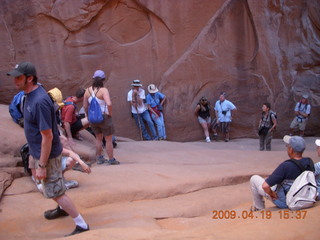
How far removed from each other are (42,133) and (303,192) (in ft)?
7.72

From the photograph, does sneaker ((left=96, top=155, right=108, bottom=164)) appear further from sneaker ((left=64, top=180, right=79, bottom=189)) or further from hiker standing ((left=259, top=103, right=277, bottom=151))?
hiker standing ((left=259, top=103, right=277, bottom=151))

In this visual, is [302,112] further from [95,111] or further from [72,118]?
[95,111]

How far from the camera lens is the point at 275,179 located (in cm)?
366

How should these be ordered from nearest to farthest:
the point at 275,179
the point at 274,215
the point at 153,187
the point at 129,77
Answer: the point at 274,215
the point at 275,179
the point at 153,187
the point at 129,77

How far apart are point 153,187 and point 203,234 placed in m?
2.07

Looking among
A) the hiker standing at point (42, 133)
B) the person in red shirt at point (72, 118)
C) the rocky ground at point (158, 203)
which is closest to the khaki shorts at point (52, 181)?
the hiker standing at point (42, 133)

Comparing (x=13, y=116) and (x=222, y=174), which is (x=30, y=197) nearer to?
(x=13, y=116)

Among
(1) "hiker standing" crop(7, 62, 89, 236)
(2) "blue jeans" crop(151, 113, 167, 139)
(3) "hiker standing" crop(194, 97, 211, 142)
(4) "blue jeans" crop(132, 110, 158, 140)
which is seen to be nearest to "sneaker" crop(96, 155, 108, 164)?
(1) "hiker standing" crop(7, 62, 89, 236)

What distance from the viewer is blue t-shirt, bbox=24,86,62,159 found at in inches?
127

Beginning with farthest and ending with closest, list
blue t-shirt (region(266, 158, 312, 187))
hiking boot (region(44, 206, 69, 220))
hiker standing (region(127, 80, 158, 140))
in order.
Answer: hiker standing (region(127, 80, 158, 140)) < hiking boot (region(44, 206, 69, 220)) < blue t-shirt (region(266, 158, 312, 187))

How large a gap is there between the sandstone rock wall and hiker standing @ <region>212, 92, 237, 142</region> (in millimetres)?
567

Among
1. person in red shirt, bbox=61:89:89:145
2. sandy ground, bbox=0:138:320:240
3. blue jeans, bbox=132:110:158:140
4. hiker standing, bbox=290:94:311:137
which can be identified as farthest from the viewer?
hiker standing, bbox=290:94:311:137

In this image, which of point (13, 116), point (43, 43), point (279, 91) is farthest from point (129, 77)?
point (13, 116)

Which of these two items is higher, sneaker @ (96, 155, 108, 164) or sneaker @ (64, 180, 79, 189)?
sneaker @ (64, 180, 79, 189)
